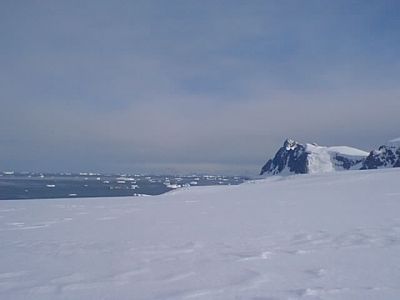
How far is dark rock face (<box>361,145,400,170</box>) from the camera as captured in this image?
455 ft

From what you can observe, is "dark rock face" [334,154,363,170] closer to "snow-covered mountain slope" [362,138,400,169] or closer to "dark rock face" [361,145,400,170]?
"snow-covered mountain slope" [362,138,400,169]

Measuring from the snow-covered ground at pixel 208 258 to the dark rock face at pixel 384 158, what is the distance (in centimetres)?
13998

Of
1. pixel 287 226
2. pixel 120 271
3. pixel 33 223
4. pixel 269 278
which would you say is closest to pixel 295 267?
pixel 269 278

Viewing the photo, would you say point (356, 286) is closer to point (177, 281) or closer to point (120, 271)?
point (177, 281)

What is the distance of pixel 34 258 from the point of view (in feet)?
19.1

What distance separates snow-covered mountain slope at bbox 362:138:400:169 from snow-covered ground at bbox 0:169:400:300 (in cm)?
13966

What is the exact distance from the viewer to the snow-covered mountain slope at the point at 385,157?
5458 inches

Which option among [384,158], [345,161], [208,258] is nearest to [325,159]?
[345,161]

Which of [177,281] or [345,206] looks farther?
[345,206]

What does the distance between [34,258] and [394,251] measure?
4.64m

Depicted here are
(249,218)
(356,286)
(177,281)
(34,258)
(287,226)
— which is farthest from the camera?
(249,218)

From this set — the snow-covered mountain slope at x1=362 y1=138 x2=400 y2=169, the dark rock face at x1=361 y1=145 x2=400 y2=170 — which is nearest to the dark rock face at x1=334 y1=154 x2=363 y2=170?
the snow-covered mountain slope at x1=362 y1=138 x2=400 y2=169

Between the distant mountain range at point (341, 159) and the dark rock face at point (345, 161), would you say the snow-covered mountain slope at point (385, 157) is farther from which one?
the dark rock face at point (345, 161)

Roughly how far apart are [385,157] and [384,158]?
2.27 ft
